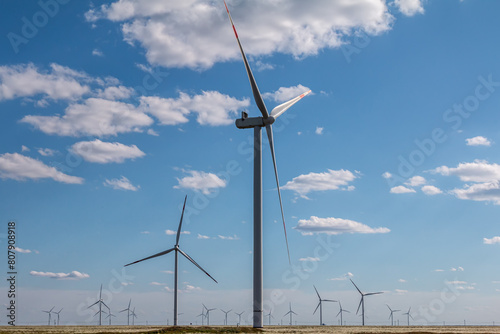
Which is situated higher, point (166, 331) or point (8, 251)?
point (8, 251)

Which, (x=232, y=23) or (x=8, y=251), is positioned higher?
(x=232, y=23)

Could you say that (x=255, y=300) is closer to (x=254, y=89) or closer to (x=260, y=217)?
(x=260, y=217)

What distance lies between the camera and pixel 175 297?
10569 cm

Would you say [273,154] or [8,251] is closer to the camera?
[8,251]

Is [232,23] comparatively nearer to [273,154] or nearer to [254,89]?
[254,89]

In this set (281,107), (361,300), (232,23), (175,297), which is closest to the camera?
(232,23)

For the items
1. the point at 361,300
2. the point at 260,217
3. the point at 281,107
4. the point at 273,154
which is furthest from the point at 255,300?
the point at 361,300

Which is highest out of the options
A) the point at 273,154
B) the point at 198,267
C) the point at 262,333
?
the point at 273,154

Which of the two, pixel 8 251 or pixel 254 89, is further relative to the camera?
pixel 254 89

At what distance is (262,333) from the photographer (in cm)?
7019

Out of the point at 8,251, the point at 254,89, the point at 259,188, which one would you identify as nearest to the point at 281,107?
the point at 254,89

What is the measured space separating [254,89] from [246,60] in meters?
4.45

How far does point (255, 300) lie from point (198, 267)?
37.9 meters

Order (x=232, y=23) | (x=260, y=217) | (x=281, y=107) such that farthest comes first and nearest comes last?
(x=281, y=107), (x=260, y=217), (x=232, y=23)
